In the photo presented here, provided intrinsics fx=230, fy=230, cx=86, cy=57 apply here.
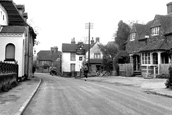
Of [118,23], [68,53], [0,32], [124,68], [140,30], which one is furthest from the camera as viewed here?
[68,53]

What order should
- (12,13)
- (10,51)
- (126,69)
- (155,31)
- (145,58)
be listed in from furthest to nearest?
1. (126,69)
2. (155,31)
3. (145,58)
4. (12,13)
5. (10,51)

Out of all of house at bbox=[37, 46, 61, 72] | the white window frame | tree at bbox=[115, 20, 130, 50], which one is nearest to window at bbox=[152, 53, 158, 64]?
the white window frame

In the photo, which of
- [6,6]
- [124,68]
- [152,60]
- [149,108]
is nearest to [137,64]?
[124,68]

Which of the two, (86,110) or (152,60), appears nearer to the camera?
(86,110)

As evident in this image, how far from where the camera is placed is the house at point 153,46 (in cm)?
2766

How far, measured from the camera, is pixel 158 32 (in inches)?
1197

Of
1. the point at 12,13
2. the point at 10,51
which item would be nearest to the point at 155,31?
the point at 12,13

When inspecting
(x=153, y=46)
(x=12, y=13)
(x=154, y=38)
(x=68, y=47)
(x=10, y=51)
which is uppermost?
(x=12, y=13)

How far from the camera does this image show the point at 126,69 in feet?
104

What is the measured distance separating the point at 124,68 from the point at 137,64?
2757 millimetres

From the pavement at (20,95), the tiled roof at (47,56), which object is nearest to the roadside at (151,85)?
the pavement at (20,95)

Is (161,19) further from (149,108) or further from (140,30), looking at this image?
(149,108)

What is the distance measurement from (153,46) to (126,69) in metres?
5.07

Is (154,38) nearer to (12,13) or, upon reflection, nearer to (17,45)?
(17,45)
